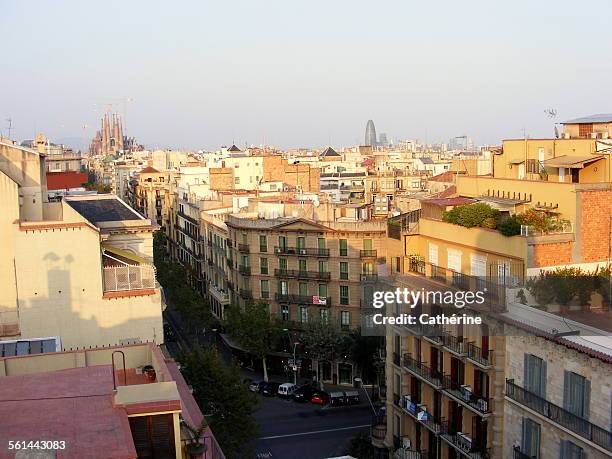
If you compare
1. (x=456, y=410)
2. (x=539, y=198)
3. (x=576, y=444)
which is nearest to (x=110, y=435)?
(x=576, y=444)

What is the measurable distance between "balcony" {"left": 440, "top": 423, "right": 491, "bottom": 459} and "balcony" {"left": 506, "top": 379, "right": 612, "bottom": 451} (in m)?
2.42

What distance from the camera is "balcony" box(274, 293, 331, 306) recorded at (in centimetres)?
4809

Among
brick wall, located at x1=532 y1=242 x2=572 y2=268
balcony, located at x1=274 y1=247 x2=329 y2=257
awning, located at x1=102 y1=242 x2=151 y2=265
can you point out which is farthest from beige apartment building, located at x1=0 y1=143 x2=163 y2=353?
balcony, located at x1=274 y1=247 x2=329 y2=257

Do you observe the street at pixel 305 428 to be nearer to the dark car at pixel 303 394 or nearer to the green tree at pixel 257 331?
the dark car at pixel 303 394

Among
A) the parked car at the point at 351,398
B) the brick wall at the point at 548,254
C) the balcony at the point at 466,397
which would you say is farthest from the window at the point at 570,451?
the parked car at the point at 351,398

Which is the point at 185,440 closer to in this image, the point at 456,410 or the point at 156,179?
the point at 456,410

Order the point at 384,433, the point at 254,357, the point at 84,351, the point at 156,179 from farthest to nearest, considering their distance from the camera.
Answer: the point at 156,179 → the point at 254,357 → the point at 384,433 → the point at 84,351

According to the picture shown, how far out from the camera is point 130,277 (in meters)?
23.9

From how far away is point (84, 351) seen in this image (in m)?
17.0

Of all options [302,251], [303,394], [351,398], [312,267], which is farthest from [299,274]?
[351,398]

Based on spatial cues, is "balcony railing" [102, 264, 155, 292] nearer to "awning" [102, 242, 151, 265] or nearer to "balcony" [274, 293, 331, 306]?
"awning" [102, 242, 151, 265]

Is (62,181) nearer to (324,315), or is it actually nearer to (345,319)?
(324,315)

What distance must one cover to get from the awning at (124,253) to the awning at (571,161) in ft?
47.4

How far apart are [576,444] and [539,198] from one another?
9.35 metres
